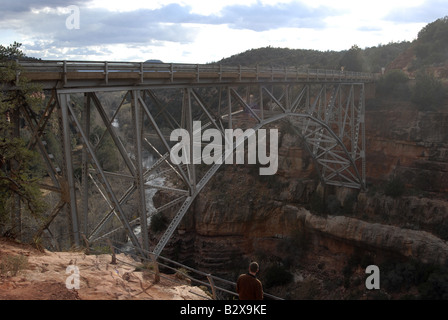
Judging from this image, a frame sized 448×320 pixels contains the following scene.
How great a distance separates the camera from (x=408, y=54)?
3750 centimetres

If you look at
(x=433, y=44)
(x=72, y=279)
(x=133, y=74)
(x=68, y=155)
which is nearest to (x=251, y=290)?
(x=72, y=279)

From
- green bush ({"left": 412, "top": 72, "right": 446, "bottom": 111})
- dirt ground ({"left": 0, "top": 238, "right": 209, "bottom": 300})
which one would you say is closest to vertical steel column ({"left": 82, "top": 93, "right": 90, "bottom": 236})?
dirt ground ({"left": 0, "top": 238, "right": 209, "bottom": 300})

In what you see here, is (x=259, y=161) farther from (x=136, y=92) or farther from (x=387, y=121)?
(x=136, y=92)

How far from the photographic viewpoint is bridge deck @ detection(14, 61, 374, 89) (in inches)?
328

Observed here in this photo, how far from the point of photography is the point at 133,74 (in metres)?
10.5

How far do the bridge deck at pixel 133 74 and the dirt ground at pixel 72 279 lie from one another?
133 inches

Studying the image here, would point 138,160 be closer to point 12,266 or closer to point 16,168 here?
point 16,168

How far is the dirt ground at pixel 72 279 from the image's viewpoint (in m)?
6.29

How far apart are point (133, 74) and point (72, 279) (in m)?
5.55

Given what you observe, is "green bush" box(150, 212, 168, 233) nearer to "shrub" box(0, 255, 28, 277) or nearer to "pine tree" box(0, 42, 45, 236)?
"pine tree" box(0, 42, 45, 236)

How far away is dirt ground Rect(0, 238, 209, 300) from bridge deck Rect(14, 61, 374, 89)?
3.37m

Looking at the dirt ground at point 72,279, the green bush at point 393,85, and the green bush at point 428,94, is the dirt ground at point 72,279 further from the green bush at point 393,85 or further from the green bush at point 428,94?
the green bush at point 393,85
